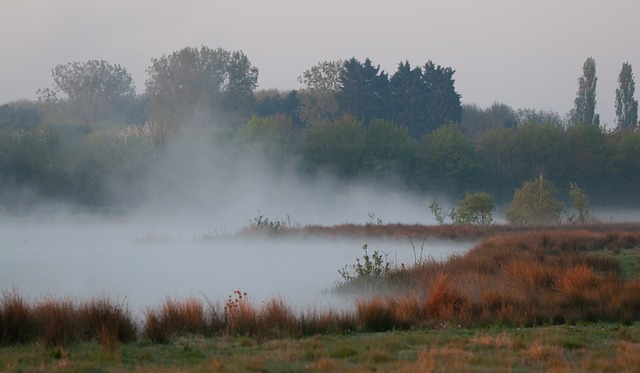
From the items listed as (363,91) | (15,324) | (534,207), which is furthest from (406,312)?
(363,91)

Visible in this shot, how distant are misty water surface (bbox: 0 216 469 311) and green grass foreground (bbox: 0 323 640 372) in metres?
5.41

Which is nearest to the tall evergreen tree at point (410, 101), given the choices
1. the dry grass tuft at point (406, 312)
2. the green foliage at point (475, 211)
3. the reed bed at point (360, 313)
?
the green foliage at point (475, 211)

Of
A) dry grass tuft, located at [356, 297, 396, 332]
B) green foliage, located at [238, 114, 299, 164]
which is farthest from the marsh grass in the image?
green foliage, located at [238, 114, 299, 164]

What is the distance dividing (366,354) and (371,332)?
2.49 meters

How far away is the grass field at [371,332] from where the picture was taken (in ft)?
29.1

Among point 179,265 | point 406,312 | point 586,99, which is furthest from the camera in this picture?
point 586,99

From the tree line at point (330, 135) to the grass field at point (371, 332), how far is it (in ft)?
180

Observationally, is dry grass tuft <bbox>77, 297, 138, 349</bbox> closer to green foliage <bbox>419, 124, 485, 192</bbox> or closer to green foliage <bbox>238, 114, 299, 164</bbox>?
green foliage <bbox>238, 114, 299, 164</bbox>

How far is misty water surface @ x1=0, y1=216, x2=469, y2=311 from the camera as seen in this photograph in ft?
71.0

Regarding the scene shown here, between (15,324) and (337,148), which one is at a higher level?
(337,148)

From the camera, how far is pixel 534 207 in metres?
43.4

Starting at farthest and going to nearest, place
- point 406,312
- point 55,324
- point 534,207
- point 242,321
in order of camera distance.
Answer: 1. point 534,207
2. point 406,312
3. point 242,321
4. point 55,324

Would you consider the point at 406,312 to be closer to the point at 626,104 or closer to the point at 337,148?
the point at 337,148

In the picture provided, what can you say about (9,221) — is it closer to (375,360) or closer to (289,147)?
(289,147)
